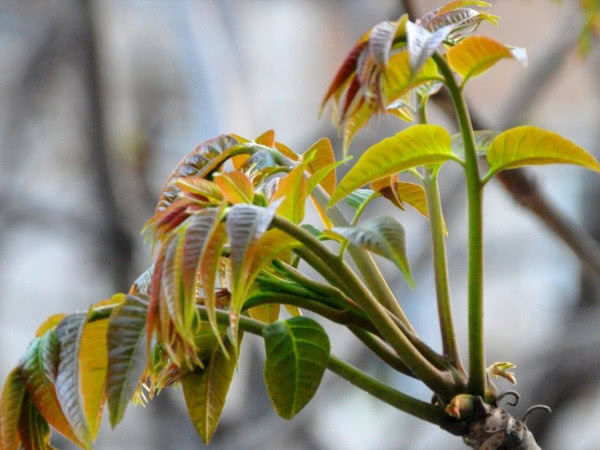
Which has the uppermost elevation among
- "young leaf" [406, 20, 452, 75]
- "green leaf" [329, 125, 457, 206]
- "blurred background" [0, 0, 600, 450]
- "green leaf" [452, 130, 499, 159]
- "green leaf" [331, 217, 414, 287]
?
"young leaf" [406, 20, 452, 75]

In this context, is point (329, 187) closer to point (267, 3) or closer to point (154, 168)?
point (154, 168)

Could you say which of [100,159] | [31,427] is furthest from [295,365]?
[100,159]

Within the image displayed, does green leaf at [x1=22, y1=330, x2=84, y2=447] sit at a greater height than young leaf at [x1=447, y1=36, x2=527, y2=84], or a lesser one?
lesser

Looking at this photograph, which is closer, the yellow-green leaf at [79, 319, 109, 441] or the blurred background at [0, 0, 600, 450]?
the yellow-green leaf at [79, 319, 109, 441]

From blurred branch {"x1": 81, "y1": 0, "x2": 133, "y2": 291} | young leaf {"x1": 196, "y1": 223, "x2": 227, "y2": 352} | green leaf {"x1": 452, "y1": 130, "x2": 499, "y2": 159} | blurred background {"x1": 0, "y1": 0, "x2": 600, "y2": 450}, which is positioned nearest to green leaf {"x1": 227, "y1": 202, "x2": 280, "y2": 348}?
young leaf {"x1": 196, "y1": 223, "x2": 227, "y2": 352}

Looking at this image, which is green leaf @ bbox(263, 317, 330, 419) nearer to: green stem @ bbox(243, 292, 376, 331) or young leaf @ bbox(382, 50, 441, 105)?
green stem @ bbox(243, 292, 376, 331)

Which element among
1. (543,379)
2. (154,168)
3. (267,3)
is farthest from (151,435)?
(267,3)

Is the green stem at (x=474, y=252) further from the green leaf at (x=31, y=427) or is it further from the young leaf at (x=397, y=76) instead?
the green leaf at (x=31, y=427)

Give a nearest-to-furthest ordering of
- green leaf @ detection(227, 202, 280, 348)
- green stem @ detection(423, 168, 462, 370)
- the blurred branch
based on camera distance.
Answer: green leaf @ detection(227, 202, 280, 348) < green stem @ detection(423, 168, 462, 370) < the blurred branch
